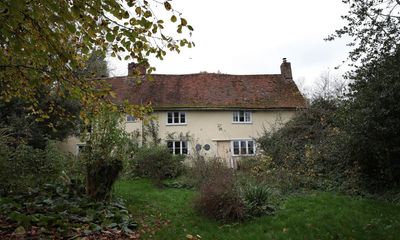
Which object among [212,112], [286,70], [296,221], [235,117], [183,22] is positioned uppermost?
[286,70]

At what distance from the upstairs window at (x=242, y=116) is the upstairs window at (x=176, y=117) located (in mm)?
3719

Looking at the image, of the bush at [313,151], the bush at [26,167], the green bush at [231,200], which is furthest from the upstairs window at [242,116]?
the green bush at [231,200]

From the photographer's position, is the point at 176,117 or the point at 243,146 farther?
the point at 176,117

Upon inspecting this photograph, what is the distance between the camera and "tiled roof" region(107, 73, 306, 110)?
88.5 ft

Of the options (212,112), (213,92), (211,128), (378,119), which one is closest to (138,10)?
(378,119)

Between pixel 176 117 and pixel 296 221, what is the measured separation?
18.1 metres

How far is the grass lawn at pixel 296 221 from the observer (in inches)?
336

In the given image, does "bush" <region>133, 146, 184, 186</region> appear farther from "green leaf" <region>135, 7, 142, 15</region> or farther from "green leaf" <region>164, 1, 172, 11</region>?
"green leaf" <region>164, 1, 172, 11</region>

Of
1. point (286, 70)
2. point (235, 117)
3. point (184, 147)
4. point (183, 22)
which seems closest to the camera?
point (183, 22)

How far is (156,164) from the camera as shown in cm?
1797

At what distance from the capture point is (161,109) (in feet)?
86.4

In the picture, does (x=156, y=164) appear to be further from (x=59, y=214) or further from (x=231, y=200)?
(x=59, y=214)

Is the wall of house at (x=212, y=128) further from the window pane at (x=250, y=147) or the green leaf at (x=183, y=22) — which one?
the green leaf at (x=183, y=22)

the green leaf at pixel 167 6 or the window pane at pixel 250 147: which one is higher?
the green leaf at pixel 167 6
